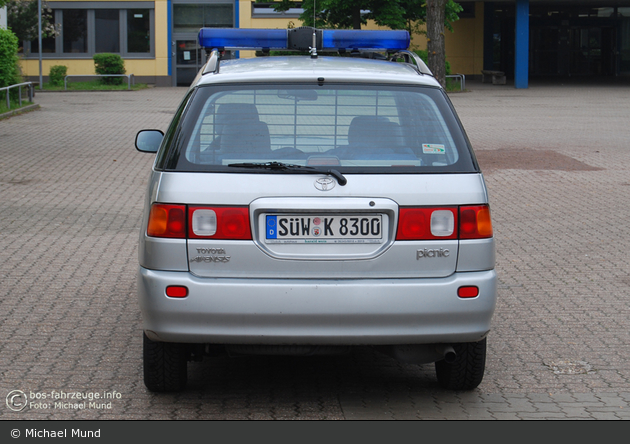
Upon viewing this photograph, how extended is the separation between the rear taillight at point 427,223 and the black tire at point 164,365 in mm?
A: 1242

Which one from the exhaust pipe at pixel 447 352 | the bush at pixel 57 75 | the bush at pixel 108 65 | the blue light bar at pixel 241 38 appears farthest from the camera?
the bush at pixel 57 75

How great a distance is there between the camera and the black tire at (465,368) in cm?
429

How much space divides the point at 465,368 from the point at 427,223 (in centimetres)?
97

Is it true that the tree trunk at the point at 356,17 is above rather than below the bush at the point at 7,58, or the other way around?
above

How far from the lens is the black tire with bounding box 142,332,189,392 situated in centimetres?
416

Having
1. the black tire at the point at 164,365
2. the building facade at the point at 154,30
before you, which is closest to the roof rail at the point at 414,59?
the black tire at the point at 164,365

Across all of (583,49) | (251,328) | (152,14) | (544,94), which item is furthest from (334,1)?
(251,328)

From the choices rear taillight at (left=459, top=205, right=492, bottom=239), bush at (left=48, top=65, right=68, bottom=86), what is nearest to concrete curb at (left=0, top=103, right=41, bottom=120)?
bush at (left=48, top=65, right=68, bottom=86)

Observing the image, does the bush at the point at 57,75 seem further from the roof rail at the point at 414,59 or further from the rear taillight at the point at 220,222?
the rear taillight at the point at 220,222

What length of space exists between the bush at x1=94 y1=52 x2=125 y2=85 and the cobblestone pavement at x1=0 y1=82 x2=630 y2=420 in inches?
911

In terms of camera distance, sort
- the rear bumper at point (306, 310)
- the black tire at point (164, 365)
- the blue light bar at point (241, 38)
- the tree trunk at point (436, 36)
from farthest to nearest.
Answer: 1. the tree trunk at point (436, 36)
2. the blue light bar at point (241, 38)
3. the black tire at point (164, 365)
4. the rear bumper at point (306, 310)

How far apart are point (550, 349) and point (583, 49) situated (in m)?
46.3

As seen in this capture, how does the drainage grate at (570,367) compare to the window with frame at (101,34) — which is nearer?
the drainage grate at (570,367)

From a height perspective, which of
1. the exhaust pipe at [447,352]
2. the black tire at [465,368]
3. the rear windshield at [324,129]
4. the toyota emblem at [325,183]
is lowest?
the black tire at [465,368]
